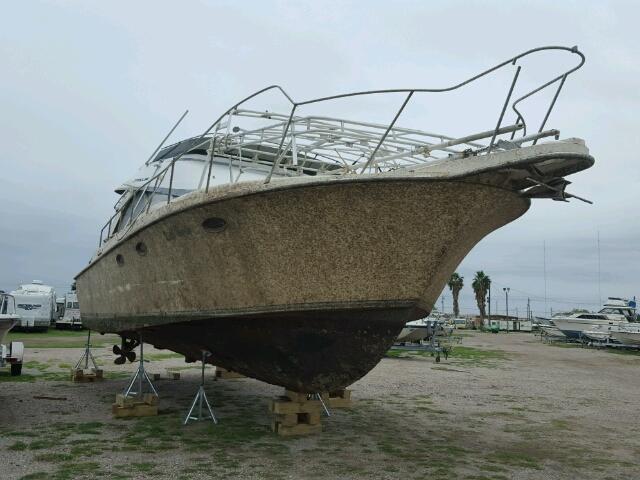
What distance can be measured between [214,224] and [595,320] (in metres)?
27.9

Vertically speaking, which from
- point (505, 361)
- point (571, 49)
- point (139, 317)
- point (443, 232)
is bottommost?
point (505, 361)

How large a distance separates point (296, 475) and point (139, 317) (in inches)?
117

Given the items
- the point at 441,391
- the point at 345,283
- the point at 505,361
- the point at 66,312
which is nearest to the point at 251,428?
the point at 345,283

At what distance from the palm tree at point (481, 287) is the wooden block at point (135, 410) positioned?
5954cm

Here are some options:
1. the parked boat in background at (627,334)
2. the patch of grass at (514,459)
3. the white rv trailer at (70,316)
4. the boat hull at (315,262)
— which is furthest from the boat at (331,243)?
the white rv trailer at (70,316)

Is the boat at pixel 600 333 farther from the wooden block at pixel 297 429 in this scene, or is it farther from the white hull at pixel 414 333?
the wooden block at pixel 297 429

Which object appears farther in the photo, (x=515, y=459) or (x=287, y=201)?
(x=515, y=459)

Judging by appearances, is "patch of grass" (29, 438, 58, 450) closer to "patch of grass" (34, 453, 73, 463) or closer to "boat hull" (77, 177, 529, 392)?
"patch of grass" (34, 453, 73, 463)

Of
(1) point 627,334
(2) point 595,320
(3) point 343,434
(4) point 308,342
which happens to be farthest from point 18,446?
(2) point 595,320

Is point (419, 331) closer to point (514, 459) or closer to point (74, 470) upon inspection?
point (514, 459)

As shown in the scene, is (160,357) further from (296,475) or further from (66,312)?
(66,312)

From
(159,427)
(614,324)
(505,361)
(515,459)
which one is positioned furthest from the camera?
(614,324)

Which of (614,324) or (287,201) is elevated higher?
(287,201)

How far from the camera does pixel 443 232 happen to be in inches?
195
